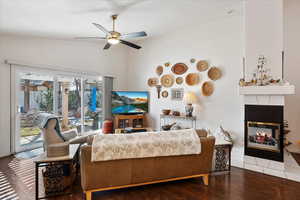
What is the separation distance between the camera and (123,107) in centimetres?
598

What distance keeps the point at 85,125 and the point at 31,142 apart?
1558mm

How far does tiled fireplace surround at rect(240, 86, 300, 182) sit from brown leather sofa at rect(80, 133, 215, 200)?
4.30 feet

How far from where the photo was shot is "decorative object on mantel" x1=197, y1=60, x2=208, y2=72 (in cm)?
483

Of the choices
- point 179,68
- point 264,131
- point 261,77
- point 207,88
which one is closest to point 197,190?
point 264,131

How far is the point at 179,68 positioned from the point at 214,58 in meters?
1.09

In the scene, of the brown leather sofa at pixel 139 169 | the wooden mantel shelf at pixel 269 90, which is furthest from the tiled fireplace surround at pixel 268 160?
the brown leather sofa at pixel 139 169

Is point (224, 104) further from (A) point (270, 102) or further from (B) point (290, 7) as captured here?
(B) point (290, 7)

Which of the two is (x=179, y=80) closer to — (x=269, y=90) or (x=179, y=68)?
(x=179, y=68)

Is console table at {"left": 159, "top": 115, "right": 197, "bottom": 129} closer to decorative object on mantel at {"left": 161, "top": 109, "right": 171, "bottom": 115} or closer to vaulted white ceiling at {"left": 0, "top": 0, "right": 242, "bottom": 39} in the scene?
decorative object on mantel at {"left": 161, "top": 109, "right": 171, "bottom": 115}

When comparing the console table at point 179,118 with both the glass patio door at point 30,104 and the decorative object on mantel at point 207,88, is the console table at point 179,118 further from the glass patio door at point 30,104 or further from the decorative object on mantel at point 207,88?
the glass patio door at point 30,104

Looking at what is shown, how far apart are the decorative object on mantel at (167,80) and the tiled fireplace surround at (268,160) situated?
242 cm

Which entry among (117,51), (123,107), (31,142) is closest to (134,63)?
(117,51)

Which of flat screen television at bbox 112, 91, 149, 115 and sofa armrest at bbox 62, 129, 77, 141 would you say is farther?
flat screen television at bbox 112, 91, 149, 115

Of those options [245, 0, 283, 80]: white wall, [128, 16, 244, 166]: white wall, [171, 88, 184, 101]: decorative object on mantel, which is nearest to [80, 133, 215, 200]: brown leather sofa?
[245, 0, 283, 80]: white wall
